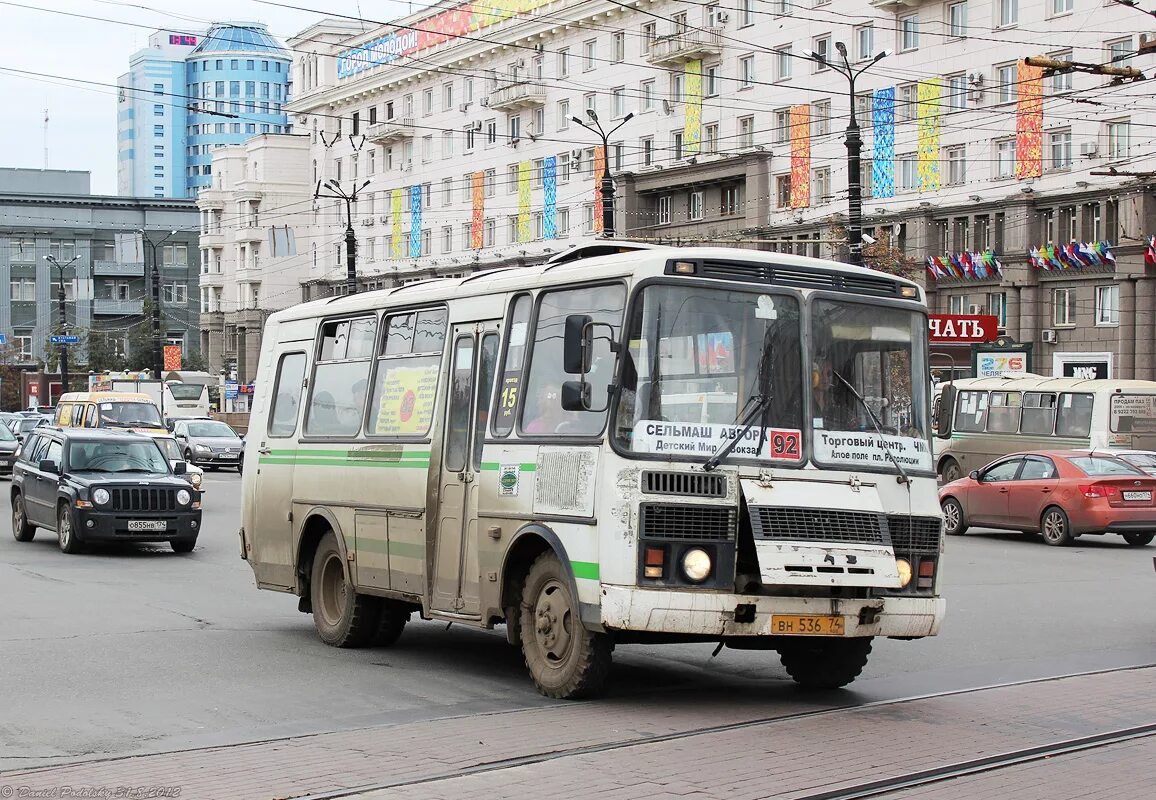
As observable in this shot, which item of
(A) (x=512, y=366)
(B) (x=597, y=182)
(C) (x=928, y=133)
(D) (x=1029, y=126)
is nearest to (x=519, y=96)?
(B) (x=597, y=182)

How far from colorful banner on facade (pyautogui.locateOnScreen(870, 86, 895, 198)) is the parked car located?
23.3 m

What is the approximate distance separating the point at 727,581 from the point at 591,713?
1138 mm

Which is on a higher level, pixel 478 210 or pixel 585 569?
pixel 478 210

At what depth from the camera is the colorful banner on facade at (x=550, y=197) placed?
2835 inches

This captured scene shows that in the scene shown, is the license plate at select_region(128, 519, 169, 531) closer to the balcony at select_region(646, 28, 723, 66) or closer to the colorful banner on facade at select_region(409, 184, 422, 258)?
the balcony at select_region(646, 28, 723, 66)

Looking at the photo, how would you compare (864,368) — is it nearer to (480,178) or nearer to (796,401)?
(796,401)

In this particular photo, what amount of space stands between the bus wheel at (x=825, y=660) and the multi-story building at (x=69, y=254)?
92593mm

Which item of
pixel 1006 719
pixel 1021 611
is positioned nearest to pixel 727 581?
pixel 1006 719

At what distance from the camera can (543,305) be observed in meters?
11.0

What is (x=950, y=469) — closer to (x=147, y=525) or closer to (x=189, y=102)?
(x=147, y=525)

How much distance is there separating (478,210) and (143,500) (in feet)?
183

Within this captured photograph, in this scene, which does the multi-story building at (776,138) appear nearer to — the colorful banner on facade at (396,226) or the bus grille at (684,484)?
the colorful banner on facade at (396,226)

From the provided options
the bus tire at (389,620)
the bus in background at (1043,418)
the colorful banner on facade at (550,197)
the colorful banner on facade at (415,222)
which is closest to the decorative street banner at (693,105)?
the colorful banner on facade at (550,197)

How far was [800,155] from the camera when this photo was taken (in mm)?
59750
